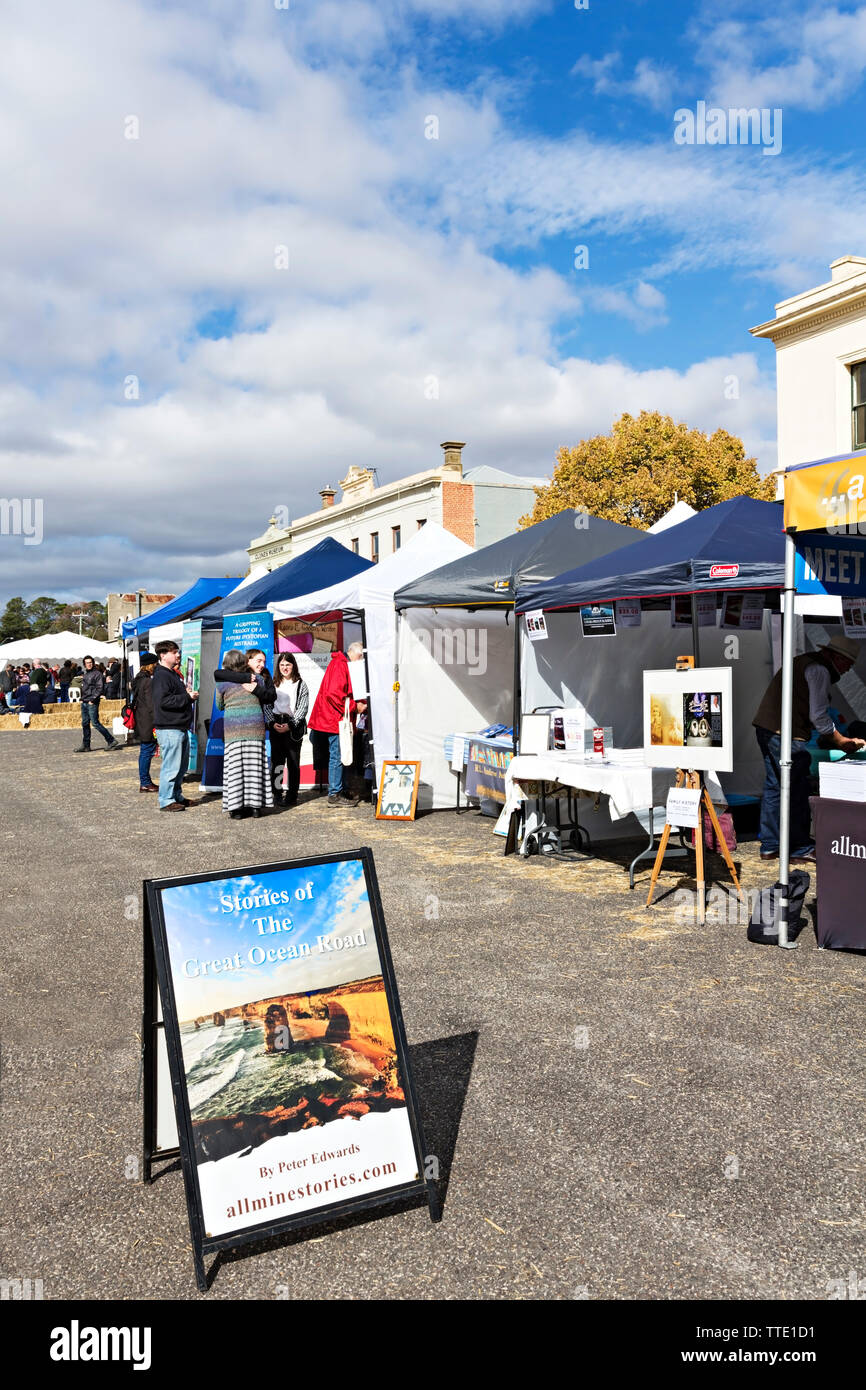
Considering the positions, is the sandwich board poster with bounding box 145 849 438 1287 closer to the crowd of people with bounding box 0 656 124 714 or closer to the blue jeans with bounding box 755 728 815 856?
the blue jeans with bounding box 755 728 815 856

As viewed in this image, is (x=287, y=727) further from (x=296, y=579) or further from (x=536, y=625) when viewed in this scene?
(x=536, y=625)

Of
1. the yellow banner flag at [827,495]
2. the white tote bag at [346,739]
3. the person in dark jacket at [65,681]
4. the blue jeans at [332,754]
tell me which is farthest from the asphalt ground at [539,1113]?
the person in dark jacket at [65,681]

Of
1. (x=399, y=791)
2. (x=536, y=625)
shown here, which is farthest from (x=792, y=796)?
(x=399, y=791)

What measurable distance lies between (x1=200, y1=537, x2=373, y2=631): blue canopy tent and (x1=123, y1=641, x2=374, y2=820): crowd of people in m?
1.21

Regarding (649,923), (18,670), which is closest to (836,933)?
(649,923)

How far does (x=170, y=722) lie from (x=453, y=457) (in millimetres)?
31156

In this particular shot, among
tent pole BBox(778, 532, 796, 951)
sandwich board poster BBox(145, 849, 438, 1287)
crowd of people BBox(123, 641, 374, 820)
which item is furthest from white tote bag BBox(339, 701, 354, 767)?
sandwich board poster BBox(145, 849, 438, 1287)

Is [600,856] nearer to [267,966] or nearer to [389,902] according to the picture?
[389,902]

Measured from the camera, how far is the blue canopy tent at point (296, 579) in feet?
44.7

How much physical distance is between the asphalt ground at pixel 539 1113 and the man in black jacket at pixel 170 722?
176 inches

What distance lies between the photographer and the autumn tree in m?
34.2

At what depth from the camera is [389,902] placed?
22.4 ft

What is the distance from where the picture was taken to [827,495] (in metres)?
5.50

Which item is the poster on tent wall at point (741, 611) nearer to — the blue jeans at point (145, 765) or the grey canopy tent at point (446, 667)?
the grey canopy tent at point (446, 667)
